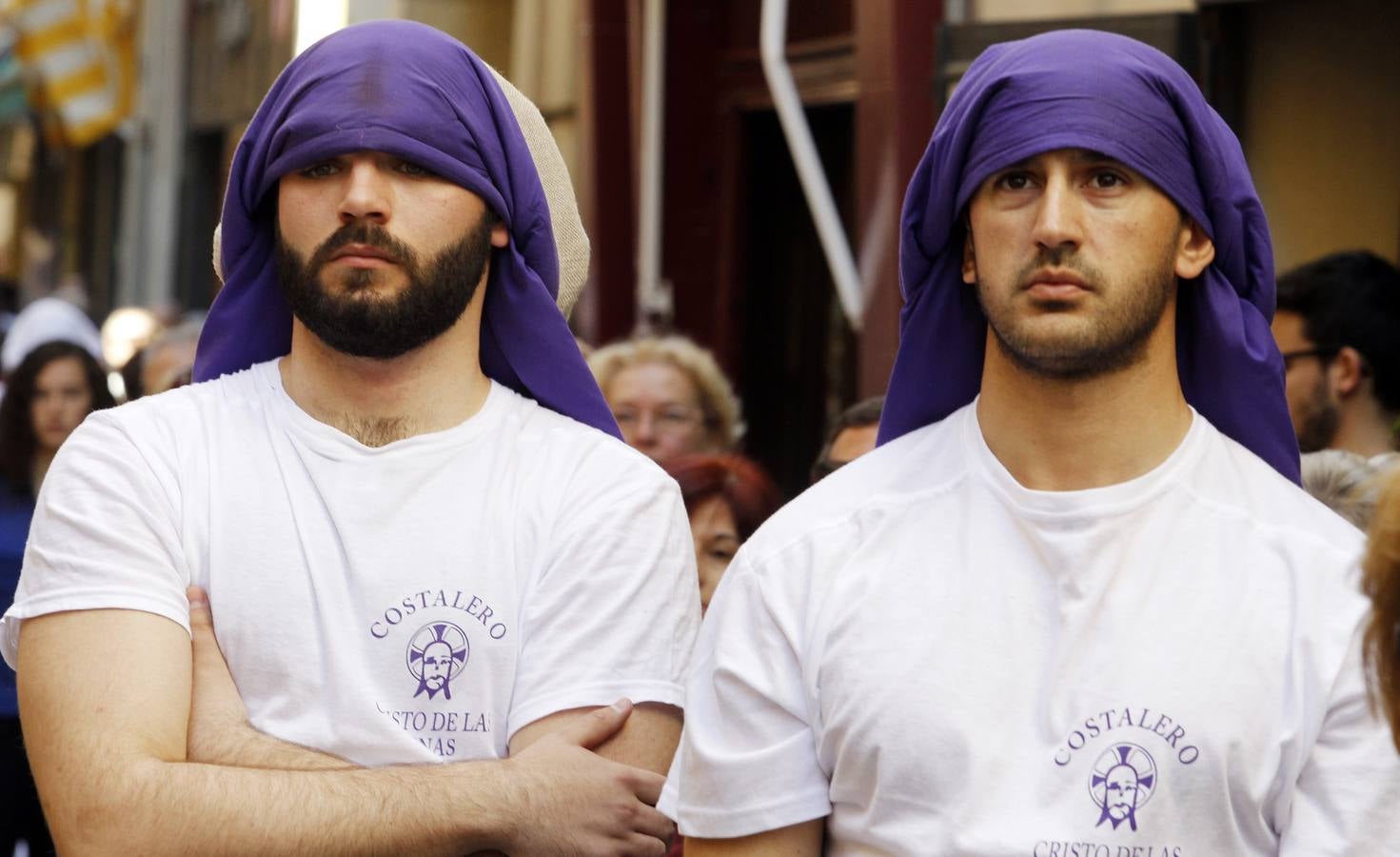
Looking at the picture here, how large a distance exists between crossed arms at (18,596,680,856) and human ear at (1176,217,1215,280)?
1.12 m

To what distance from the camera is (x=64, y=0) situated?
882 inches

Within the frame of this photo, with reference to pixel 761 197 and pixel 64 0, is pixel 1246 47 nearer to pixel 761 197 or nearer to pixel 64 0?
pixel 761 197

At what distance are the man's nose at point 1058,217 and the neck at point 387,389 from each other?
108cm

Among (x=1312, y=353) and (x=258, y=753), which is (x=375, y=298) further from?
(x=1312, y=353)

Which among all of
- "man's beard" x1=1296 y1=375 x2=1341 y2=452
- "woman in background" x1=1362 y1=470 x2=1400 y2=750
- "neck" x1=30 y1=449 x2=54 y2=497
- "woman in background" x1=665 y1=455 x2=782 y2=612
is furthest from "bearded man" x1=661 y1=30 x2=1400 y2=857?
"neck" x1=30 y1=449 x2=54 y2=497

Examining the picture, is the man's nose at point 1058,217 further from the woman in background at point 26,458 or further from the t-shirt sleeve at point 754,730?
the woman in background at point 26,458

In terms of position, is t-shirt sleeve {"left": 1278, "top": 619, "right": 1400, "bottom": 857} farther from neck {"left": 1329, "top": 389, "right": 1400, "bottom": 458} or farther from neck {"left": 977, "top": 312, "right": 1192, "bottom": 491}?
neck {"left": 1329, "top": 389, "right": 1400, "bottom": 458}

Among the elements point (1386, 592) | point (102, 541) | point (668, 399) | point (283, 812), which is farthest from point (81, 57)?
point (1386, 592)

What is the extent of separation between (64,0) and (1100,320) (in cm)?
2034

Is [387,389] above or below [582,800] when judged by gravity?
above

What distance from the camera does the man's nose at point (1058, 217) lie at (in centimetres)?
357

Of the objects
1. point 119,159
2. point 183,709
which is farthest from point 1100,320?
point 119,159

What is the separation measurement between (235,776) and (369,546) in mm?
455

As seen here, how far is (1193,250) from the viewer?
3703 millimetres
